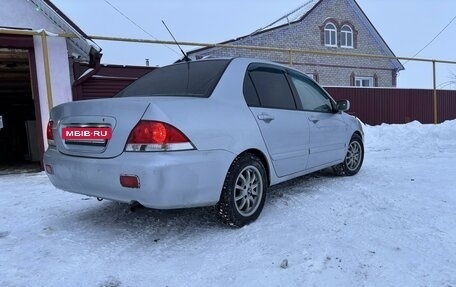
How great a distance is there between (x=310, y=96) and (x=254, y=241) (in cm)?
229

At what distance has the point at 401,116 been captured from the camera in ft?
49.4

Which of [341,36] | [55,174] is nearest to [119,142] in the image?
[55,174]

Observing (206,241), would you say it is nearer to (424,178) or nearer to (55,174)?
(55,174)

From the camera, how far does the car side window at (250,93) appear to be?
3656 mm

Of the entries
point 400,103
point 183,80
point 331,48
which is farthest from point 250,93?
point 331,48

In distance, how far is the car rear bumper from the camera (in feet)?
9.32

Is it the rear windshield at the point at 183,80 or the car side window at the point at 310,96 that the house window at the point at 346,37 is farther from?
the rear windshield at the point at 183,80

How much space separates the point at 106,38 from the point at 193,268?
6674 millimetres

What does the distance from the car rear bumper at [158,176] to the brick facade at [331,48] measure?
16.5 m

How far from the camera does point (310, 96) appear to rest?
4.82m

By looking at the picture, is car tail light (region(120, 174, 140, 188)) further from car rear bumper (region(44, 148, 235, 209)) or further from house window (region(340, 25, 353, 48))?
house window (region(340, 25, 353, 48))

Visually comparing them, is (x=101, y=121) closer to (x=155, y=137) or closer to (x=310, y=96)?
(x=155, y=137)

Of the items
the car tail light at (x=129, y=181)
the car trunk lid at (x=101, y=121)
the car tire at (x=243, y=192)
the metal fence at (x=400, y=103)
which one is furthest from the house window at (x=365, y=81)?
the car tail light at (x=129, y=181)

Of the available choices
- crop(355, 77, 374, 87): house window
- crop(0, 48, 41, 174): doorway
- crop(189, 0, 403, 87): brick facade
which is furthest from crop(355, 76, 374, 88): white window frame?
crop(0, 48, 41, 174): doorway
